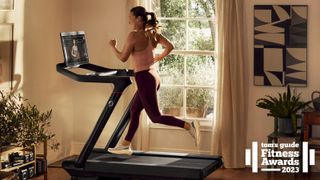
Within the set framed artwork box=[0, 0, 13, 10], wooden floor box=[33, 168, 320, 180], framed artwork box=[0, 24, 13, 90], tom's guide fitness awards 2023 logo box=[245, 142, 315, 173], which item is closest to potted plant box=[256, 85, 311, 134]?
tom's guide fitness awards 2023 logo box=[245, 142, 315, 173]

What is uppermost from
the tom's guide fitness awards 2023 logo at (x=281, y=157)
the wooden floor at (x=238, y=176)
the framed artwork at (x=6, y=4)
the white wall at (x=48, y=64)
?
the framed artwork at (x=6, y=4)

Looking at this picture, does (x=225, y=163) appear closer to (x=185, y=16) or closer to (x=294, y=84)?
(x=294, y=84)

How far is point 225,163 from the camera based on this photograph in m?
7.47

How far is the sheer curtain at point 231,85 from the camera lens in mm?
7355

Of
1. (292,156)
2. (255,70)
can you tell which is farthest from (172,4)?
(292,156)

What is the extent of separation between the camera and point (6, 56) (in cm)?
666

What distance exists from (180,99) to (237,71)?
0.86 metres

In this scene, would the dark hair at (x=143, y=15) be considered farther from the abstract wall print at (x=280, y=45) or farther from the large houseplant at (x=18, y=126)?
the abstract wall print at (x=280, y=45)

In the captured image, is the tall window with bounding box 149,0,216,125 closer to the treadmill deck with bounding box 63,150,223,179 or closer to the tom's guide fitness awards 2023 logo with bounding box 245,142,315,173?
the tom's guide fitness awards 2023 logo with bounding box 245,142,315,173

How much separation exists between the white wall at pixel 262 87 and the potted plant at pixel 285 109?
26 centimetres

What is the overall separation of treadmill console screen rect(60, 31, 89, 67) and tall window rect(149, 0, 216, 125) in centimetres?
157

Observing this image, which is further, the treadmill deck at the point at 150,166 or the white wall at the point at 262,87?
the white wall at the point at 262,87

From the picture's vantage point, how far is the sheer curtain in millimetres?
7355

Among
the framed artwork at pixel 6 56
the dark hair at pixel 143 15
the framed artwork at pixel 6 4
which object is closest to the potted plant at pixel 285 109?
the dark hair at pixel 143 15
